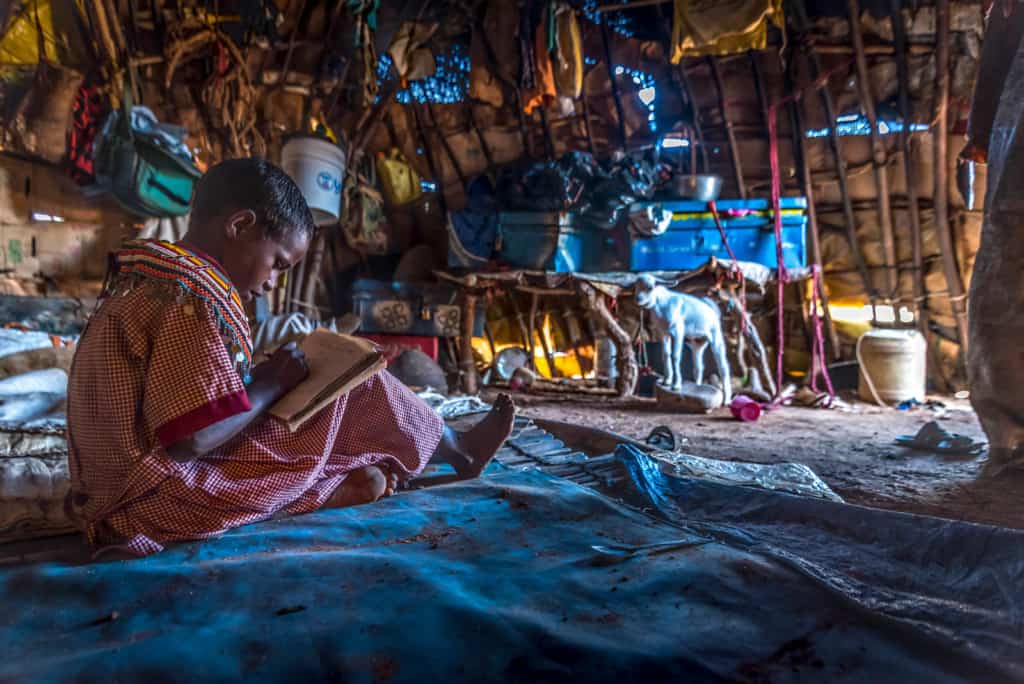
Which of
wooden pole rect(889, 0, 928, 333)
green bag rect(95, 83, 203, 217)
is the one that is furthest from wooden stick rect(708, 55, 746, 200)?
green bag rect(95, 83, 203, 217)

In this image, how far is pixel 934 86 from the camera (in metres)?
6.27

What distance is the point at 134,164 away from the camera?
4203mm

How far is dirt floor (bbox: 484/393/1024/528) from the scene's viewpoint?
232 centimetres

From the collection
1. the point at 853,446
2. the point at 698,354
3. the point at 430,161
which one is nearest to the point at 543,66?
the point at 430,161

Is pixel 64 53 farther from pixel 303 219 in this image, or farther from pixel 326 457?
pixel 326 457

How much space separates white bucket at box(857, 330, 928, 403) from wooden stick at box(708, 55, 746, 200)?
2.76m

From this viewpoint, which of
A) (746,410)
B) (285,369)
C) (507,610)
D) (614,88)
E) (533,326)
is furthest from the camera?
(533,326)

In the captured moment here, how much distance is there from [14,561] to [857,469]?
134 inches

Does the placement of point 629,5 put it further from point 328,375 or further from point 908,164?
point 328,375

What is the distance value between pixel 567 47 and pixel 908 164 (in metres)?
4.39

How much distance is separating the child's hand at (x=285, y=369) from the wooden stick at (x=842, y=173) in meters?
7.27

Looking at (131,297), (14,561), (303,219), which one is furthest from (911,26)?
(14,561)

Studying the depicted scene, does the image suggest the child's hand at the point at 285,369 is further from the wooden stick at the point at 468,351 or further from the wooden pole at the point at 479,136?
the wooden pole at the point at 479,136

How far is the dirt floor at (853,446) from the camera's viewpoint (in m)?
2.32
